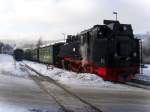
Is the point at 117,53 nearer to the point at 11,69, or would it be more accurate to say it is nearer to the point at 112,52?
the point at 112,52

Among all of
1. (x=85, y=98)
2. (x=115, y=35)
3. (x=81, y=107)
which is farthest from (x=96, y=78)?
(x=81, y=107)

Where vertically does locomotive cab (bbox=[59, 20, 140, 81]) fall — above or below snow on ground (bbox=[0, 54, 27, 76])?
above

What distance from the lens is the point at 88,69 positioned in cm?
2623

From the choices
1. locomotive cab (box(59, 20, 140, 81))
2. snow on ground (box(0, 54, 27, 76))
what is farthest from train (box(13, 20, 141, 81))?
snow on ground (box(0, 54, 27, 76))

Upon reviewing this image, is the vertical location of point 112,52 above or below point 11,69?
above

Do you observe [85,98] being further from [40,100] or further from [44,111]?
[44,111]

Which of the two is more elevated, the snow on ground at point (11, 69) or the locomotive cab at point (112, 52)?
the locomotive cab at point (112, 52)

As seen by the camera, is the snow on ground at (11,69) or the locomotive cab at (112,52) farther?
the snow on ground at (11,69)

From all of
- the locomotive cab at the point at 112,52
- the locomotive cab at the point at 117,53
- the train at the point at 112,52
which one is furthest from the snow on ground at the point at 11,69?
the locomotive cab at the point at 117,53

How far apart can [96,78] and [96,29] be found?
12.4 ft

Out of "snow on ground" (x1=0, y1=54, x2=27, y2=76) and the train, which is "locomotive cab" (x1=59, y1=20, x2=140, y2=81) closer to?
the train

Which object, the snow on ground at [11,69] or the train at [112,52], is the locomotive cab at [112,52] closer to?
the train at [112,52]

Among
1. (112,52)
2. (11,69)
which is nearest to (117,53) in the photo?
(112,52)

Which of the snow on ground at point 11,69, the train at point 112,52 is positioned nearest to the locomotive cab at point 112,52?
the train at point 112,52
